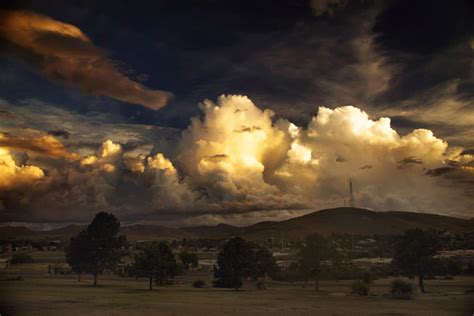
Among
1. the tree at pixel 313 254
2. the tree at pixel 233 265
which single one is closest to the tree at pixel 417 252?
the tree at pixel 313 254

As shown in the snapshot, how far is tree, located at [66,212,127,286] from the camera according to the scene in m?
93.4

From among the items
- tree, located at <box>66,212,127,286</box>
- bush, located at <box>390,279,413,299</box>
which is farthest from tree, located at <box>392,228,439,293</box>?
tree, located at <box>66,212,127,286</box>

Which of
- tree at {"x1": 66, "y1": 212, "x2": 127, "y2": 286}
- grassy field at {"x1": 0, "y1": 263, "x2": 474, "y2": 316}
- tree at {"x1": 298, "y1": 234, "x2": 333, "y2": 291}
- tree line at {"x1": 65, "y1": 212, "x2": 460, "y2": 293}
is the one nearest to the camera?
grassy field at {"x1": 0, "y1": 263, "x2": 474, "y2": 316}

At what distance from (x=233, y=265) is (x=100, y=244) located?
1173 inches

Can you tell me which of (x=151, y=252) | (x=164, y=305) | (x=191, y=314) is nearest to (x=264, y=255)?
(x=151, y=252)

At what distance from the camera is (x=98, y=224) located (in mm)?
93750

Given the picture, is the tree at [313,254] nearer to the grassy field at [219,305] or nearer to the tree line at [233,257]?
the tree line at [233,257]

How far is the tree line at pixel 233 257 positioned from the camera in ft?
255

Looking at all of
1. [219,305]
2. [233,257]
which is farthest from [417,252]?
[219,305]

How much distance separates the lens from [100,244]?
93.4 meters

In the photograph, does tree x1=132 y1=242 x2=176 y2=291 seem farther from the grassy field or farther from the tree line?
the grassy field

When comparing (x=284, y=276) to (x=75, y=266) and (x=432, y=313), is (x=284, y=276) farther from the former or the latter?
(x=432, y=313)

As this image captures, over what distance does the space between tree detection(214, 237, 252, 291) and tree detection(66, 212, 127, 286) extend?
78.3 feet

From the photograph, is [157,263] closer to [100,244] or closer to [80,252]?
[100,244]
